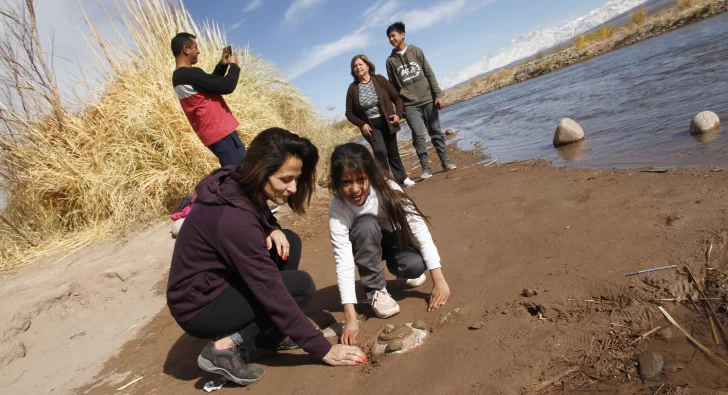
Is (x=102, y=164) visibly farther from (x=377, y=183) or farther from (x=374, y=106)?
(x=377, y=183)

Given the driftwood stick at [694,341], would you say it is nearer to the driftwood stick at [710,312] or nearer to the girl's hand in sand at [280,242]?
the driftwood stick at [710,312]

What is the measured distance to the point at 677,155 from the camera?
3.79 meters

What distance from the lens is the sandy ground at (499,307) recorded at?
5.41ft

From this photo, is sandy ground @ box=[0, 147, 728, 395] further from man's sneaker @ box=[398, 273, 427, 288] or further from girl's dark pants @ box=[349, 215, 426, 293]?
girl's dark pants @ box=[349, 215, 426, 293]

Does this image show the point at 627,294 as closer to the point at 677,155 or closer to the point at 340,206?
the point at 340,206

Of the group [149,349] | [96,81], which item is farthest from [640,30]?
[149,349]

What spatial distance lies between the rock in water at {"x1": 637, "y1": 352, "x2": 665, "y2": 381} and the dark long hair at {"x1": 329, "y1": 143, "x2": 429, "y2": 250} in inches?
45.5

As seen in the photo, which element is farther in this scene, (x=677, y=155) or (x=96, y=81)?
(x=96, y=81)

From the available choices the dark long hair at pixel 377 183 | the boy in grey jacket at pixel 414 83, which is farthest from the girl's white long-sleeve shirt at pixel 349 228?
the boy in grey jacket at pixel 414 83

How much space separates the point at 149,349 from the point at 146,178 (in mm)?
3051

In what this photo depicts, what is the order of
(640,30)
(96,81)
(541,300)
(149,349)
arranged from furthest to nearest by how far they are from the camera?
(640,30)
(96,81)
(149,349)
(541,300)

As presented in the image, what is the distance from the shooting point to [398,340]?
6.61 ft

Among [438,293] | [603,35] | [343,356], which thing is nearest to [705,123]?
[438,293]

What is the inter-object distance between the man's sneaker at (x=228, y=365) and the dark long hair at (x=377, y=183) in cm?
97
